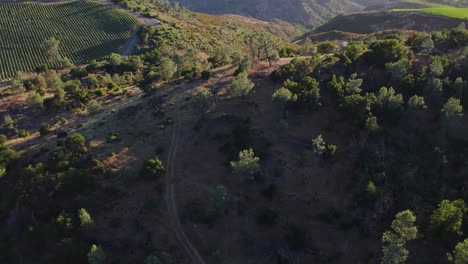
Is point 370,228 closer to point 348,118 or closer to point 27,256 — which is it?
point 348,118

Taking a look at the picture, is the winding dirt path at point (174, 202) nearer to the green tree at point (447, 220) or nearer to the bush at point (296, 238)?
the bush at point (296, 238)

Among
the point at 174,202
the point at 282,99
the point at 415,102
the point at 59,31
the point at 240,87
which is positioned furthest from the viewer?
the point at 59,31

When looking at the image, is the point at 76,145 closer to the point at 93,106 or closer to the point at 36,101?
the point at 93,106

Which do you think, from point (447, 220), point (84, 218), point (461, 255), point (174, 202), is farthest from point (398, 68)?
point (84, 218)

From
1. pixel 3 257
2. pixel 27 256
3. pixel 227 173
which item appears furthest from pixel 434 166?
pixel 3 257

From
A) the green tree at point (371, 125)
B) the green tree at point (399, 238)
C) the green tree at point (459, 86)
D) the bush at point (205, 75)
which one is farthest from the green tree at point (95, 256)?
the green tree at point (459, 86)

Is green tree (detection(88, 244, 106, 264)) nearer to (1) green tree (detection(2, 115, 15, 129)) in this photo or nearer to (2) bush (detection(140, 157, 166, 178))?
Answer: (2) bush (detection(140, 157, 166, 178))

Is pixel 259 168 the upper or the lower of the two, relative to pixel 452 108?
lower
